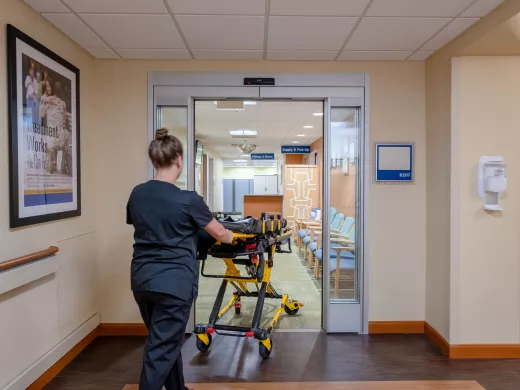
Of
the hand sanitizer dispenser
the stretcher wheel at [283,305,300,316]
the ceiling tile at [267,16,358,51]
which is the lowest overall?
the stretcher wheel at [283,305,300,316]

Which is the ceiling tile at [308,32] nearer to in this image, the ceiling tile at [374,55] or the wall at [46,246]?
the ceiling tile at [374,55]

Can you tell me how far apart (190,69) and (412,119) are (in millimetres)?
2134

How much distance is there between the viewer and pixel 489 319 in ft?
10.00

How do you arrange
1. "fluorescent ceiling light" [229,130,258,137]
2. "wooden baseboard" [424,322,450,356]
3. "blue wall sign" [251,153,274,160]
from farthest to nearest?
"blue wall sign" [251,153,274,160] → "fluorescent ceiling light" [229,130,258,137] → "wooden baseboard" [424,322,450,356]

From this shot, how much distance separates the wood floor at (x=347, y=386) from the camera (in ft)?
8.41

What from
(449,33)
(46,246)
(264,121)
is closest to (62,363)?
(46,246)

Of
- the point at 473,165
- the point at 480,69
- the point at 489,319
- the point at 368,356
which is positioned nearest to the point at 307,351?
the point at 368,356

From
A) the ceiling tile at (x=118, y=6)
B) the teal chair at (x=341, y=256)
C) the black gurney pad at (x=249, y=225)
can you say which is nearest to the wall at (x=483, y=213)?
the teal chair at (x=341, y=256)

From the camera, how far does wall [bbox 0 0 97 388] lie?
2180 millimetres

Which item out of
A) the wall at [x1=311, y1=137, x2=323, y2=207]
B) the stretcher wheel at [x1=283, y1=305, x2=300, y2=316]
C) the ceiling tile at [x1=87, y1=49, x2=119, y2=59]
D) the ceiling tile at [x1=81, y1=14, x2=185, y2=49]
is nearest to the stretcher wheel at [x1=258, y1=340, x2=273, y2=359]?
the stretcher wheel at [x1=283, y1=305, x2=300, y2=316]

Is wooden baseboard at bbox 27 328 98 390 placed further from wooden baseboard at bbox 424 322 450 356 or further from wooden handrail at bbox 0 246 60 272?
wooden baseboard at bbox 424 322 450 356

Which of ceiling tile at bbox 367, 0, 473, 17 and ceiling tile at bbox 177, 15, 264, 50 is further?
ceiling tile at bbox 177, 15, 264, 50

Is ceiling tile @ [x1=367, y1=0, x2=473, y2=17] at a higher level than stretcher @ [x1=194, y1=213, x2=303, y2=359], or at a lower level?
higher

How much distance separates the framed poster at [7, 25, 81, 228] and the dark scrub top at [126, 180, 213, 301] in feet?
2.94
